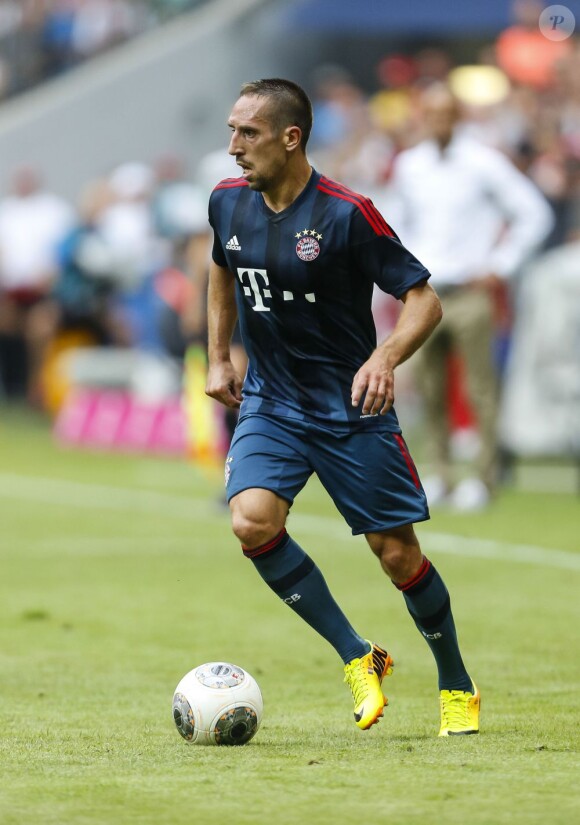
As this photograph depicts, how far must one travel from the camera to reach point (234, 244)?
19.9 feet

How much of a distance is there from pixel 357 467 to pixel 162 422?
1272 centimetres

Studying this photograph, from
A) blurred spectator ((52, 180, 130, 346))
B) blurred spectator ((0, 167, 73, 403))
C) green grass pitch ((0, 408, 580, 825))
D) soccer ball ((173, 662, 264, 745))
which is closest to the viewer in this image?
A: green grass pitch ((0, 408, 580, 825))

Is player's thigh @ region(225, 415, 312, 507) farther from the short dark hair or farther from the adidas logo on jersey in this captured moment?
the short dark hair

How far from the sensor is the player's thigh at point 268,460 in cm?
596

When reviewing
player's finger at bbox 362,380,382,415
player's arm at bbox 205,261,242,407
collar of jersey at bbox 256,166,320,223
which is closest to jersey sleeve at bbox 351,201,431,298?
collar of jersey at bbox 256,166,320,223

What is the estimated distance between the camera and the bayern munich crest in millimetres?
5879

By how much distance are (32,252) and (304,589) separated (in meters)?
16.7

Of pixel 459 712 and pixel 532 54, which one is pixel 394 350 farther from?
pixel 532 54

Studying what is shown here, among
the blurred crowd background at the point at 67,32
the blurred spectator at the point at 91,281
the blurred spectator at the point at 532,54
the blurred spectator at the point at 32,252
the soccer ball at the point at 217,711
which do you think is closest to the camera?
the soccer ball at the point at 217,711

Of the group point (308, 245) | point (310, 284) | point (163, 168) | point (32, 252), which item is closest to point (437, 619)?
point (310, 284)

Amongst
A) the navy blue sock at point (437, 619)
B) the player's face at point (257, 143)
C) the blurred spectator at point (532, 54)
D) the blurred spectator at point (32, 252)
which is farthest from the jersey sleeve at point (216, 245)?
the blurred spectator at point (32, 252)

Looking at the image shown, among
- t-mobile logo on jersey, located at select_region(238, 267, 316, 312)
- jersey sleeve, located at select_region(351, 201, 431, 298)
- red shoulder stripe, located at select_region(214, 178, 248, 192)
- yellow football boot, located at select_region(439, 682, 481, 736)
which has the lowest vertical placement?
yellow football boot, located at select_region(439, 682, 481, 736)

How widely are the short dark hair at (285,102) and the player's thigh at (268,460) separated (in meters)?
0.98

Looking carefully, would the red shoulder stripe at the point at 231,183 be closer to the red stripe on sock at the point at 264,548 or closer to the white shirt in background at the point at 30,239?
the red stripe on sock at the point at 264,548
